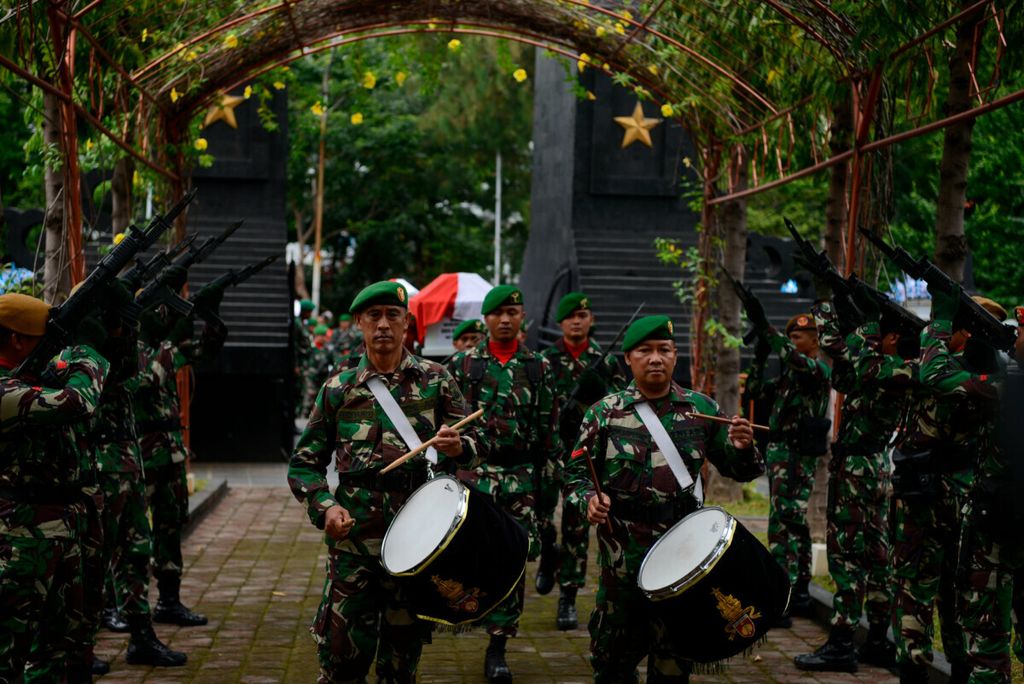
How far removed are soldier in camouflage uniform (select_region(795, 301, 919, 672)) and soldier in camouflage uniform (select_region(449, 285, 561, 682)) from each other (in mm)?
1775

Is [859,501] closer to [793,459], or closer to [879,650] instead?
[879,650]

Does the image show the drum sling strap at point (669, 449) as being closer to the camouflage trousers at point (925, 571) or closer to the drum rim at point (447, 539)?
the drum rim at point (447, 539)

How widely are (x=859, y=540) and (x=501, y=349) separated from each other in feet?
8.14

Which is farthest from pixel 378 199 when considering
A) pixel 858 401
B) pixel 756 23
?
pixel 858 401

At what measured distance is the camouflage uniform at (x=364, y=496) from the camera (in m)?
6.19

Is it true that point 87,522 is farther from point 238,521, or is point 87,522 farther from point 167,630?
point 238,521

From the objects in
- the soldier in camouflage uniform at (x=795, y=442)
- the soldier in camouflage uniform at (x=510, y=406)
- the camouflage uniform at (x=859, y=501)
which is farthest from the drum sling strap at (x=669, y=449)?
the soldier in camouflage uniform at (x=795, y=442)

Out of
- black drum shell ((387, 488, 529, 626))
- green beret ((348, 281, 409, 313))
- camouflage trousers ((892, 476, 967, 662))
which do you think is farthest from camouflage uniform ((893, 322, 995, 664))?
green beret ((348, 281, 409, 313))

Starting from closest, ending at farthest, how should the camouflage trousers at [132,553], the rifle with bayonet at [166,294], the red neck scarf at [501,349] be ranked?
1. the camouflage trousers at [132,553]
2. the rifle with bayonet at [166,294]
3. the red neck scarf at [501,349]

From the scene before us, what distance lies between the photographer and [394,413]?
6.27 metres

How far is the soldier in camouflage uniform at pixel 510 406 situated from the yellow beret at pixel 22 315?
3.20 metres

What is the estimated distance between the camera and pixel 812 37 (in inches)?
402

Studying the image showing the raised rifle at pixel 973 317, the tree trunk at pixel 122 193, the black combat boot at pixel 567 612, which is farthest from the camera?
the tree trunk at pixel 122 193

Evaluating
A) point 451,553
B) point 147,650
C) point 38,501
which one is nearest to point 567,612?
point 147,650
